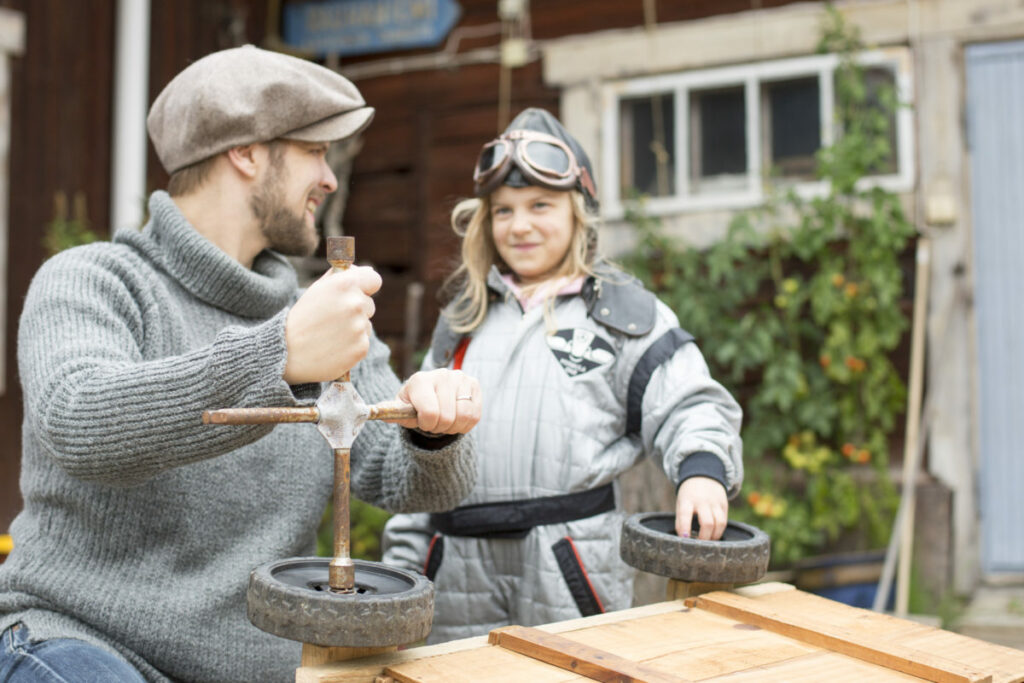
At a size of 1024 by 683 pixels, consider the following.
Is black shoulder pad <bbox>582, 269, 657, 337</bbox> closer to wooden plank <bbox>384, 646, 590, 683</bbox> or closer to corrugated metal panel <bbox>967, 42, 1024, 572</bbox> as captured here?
wooden plank <bbox>384, 646, 590, 683</bbox>

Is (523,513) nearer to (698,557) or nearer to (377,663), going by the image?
(698,557)

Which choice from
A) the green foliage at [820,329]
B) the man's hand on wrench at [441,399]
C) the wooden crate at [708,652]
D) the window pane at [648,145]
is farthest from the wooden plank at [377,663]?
the window pane at [648,145]

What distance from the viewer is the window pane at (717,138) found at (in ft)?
17.7

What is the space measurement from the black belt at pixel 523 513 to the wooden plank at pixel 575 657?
73 centimetres

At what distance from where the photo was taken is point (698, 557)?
1867 mm

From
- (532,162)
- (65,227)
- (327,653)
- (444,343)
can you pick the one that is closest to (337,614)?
(327,653)

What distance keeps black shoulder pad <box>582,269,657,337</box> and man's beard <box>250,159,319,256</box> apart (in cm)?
70

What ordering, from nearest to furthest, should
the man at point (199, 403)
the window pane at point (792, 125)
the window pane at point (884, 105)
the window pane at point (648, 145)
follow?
1. the man at point (199, 403)
2. the window pane at point (884, 105)
3. the window pane at point (792, 125)
4. the window pane at point (648, 145)

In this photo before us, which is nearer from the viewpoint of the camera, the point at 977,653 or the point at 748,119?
the point at 977,653

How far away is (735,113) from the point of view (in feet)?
17.7

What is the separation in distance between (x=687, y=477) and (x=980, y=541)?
3.37 m

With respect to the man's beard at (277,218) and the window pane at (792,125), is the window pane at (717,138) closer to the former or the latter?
the window pane at (792,125)

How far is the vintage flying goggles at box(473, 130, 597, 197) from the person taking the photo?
2471mm

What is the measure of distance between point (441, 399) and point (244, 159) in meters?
0.79
